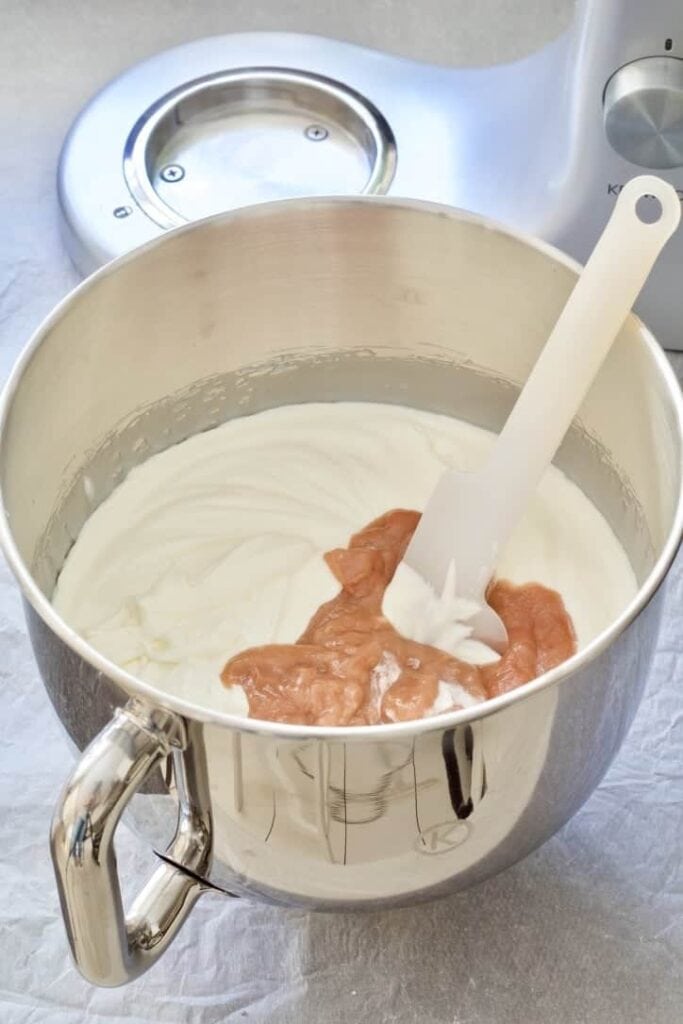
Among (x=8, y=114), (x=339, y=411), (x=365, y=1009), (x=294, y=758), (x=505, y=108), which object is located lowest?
(x=365, y=1009)

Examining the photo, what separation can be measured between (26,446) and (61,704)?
5.0 inches

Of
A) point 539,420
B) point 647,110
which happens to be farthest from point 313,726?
point 647,110

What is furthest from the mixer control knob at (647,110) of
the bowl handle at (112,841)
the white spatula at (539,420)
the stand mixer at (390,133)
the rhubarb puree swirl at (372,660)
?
the bowl handle at (112,841)

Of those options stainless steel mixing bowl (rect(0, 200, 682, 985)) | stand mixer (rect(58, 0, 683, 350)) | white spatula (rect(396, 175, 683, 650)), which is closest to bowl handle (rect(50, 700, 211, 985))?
stainless steel mixing bowl (rect(0, 200, 682, 985))

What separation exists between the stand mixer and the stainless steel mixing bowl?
13 cm

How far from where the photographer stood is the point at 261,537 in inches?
29.5

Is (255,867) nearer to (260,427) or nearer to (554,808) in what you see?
(554,808)

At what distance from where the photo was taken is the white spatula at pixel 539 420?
63cm

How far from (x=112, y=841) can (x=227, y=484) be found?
0.29 m

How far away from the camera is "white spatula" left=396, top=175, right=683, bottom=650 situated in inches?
24.8

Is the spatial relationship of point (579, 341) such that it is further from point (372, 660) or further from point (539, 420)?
point (372, 660)

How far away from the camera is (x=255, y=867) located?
1.97 feet

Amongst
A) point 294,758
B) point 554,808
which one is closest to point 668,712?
point 554,808

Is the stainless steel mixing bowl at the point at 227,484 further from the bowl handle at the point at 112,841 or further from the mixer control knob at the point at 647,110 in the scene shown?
the mixer control knob at the point at 647,110
